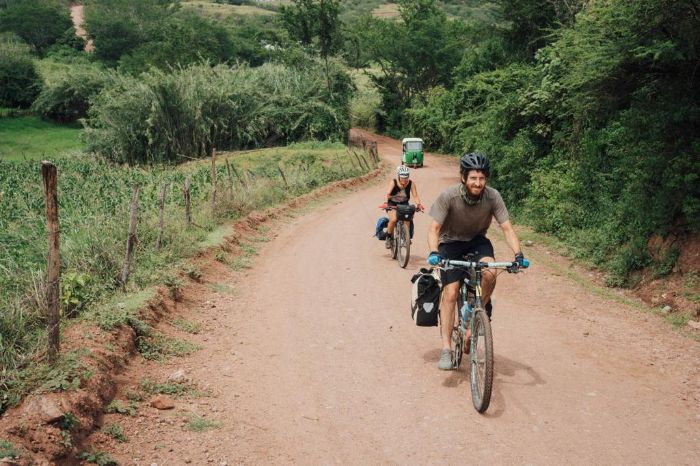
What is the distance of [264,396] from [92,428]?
1663 millimetres

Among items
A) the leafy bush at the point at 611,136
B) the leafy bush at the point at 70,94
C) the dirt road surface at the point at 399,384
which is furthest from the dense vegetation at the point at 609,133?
the leafy bush at the point at 70,94

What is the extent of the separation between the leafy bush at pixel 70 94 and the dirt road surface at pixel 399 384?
46230 millimetres

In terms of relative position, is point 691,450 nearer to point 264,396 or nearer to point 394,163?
point 264,396

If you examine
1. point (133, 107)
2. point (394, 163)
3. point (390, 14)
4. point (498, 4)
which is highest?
point (390, 14)

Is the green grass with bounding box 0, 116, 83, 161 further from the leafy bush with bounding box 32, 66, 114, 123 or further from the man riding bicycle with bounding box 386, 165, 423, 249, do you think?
the man riding bicycle with bounding box 386, 165, 423, 249

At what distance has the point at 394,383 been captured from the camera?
6113mm

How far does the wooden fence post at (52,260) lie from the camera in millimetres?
5105

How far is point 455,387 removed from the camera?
5.95 meters

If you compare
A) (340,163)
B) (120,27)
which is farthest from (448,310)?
(120,27)

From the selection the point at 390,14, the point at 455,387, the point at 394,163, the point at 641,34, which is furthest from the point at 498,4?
the point at 390,14

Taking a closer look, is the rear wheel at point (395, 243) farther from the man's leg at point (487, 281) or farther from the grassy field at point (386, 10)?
the grassy field at point (386, 10)

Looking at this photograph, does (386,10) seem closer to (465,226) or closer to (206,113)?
(206,113)

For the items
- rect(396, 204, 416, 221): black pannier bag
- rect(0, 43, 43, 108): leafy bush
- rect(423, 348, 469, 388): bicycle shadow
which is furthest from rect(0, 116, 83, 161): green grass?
rect(423, 348, 469, 388): bicycle shadow

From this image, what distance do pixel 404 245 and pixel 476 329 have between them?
5.97 meters
